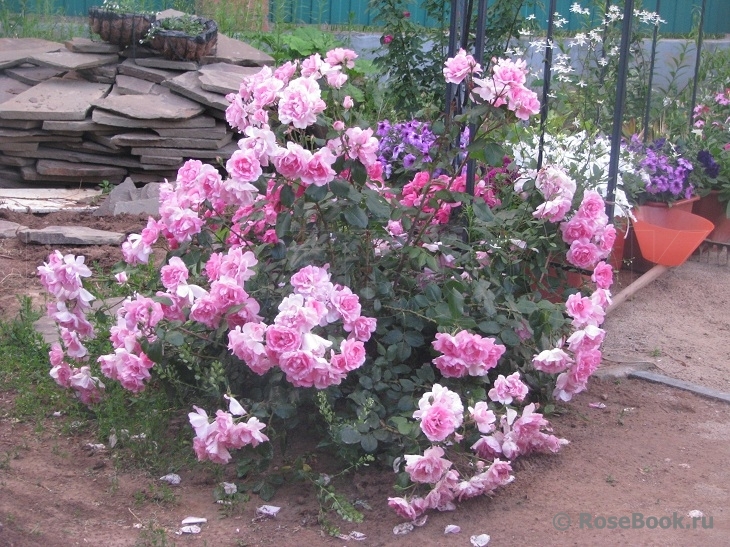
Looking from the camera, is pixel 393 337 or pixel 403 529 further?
pixel 393 337

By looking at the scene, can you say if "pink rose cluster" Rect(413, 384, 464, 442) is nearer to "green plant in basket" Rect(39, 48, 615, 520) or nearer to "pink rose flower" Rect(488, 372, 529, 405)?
"green plant in basket" Rect(39, 48, 615, 520)

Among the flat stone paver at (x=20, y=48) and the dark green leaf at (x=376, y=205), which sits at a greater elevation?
the flat stone paver at (x=20, y=48)

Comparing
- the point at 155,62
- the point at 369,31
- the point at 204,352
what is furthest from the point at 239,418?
the point at 369,31

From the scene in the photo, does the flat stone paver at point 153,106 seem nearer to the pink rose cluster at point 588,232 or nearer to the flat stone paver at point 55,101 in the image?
the flat stone paver at point 55,101

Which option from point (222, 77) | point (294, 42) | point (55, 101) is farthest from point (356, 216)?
point (294, 42)

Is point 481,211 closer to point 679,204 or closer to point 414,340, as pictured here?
point 414,340

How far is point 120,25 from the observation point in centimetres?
711

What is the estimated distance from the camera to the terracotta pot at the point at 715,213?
Result: 5332 mm

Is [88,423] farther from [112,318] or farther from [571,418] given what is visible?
[571,418]

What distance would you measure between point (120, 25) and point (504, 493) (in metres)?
5.63

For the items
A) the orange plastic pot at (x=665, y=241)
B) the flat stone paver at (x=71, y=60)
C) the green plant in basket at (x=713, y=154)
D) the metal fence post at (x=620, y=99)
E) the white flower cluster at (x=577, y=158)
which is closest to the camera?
the metal fence post at (x=620, y=99)

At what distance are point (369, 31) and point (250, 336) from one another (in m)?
8.37

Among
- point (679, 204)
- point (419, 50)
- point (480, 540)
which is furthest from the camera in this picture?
point (419, 50)

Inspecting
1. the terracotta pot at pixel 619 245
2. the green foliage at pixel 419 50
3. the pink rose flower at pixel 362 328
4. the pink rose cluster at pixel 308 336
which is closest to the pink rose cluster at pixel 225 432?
the pink rose cluster at pixel 308 336
